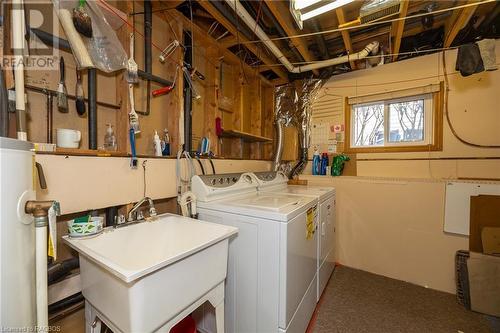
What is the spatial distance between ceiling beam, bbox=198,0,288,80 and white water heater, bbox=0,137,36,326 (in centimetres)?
140

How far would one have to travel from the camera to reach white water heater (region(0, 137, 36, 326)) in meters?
0.58

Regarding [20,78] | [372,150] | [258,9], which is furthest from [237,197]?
[372,150]

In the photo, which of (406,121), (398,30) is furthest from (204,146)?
(406,121)

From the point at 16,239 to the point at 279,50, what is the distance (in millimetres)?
2263

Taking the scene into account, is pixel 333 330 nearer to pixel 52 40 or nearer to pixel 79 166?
pixel 79 166

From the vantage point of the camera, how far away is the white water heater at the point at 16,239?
23.0 inches

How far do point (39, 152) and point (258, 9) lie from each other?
172 centimetres

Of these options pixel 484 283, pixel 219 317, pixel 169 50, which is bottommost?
pixel 484 283

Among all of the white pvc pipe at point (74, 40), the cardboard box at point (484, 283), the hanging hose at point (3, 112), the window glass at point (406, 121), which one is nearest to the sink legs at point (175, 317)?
the hanging hose at point (3, 112)

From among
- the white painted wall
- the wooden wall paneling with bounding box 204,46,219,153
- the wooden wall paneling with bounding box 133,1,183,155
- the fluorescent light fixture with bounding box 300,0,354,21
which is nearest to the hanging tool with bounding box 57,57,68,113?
the white painted wall

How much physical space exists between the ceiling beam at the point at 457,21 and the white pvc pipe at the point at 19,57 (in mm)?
2648

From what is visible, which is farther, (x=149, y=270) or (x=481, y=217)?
(x=481, y=217)

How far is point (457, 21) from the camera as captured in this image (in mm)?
1707

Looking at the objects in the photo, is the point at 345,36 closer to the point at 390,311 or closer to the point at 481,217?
the point at 481,217
